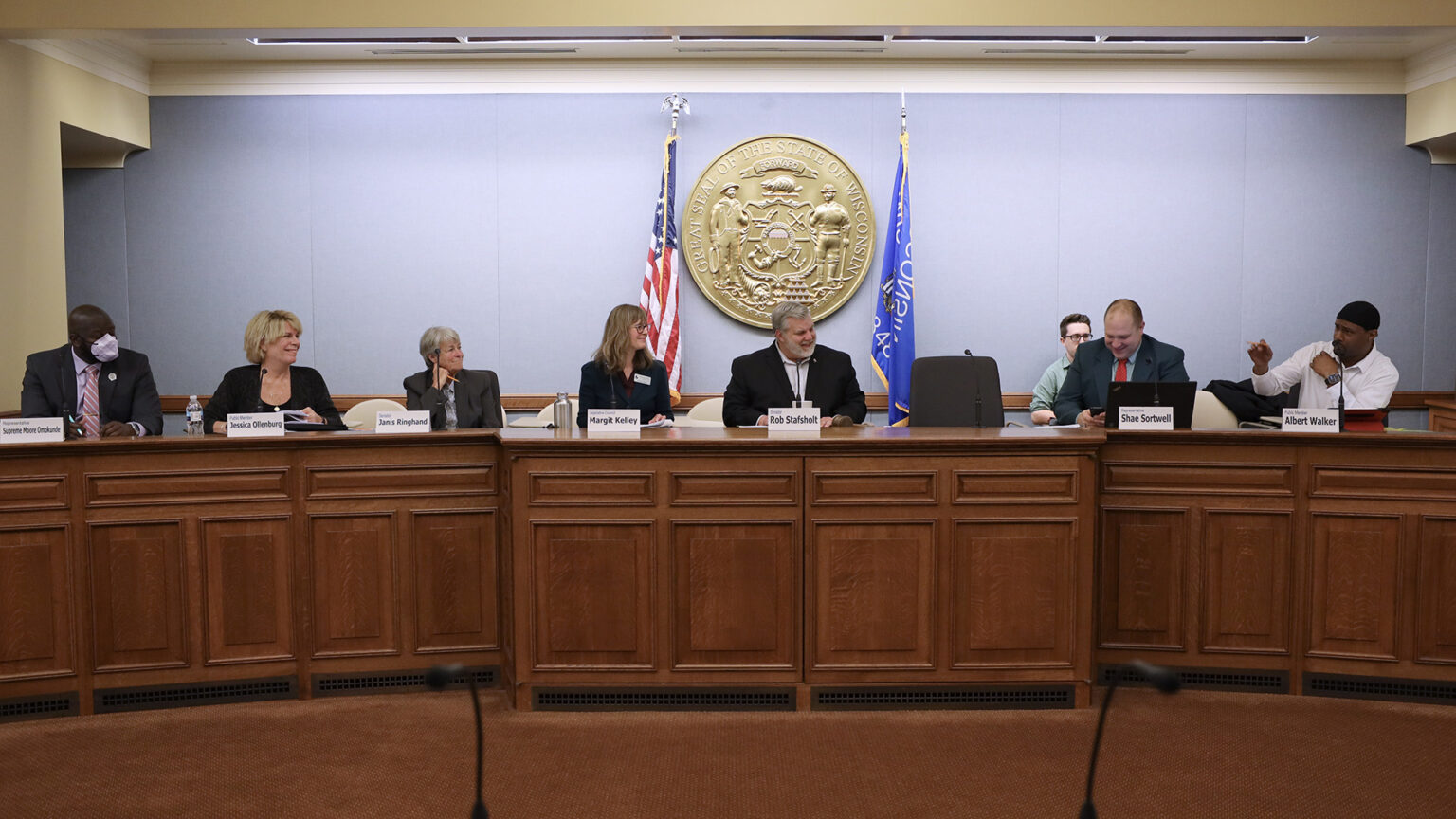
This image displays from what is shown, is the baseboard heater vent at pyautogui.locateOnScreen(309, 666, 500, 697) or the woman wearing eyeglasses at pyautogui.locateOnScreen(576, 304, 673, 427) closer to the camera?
the baseboard heater vent at pyautogui.locateOnScreen(309, 666, 500, 697)

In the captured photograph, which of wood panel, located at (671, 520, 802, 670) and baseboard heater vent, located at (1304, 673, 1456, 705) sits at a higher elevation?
wood panel, located at (671, 520, 802, 670)

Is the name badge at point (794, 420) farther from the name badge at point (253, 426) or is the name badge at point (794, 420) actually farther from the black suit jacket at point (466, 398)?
the name badge at point (253, 426)

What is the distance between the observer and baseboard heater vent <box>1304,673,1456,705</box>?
3.72 metres

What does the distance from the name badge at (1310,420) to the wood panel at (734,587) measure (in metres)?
2.05

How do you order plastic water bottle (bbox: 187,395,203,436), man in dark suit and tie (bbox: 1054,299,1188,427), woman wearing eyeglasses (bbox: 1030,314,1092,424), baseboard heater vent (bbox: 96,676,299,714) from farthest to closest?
woman wearing eyeglasses (bbox: 1030,314,1092,424) → man in dark suit and tie (bbox: 1054,299,1188,427) → plastic water bottle (bbox: 187,395,203,436) → baseboard heater vent (bbox: 96,676,299,714)

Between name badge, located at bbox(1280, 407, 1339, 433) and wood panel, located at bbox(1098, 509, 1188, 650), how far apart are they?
22.2 inches

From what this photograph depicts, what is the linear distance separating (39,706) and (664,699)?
234 cm

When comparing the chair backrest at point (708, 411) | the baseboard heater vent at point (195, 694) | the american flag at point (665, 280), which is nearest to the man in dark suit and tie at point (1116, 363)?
the chair backrest at point (708, 411)

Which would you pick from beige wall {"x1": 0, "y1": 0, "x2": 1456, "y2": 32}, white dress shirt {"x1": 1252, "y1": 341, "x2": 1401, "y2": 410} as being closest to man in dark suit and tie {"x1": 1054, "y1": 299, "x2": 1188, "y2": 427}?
white dress shirt {"x1": 1252, "y1": 341, "x2": 1401, "y2": 410}

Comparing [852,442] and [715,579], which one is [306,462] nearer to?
[715,579]

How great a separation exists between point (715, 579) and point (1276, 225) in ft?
17.3

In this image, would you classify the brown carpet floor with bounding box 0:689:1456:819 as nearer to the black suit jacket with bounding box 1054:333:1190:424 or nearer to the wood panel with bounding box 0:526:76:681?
the wood panel with bounding box 0:526:76:681

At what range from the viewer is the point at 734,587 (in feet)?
11.9

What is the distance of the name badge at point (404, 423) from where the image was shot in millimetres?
3908
